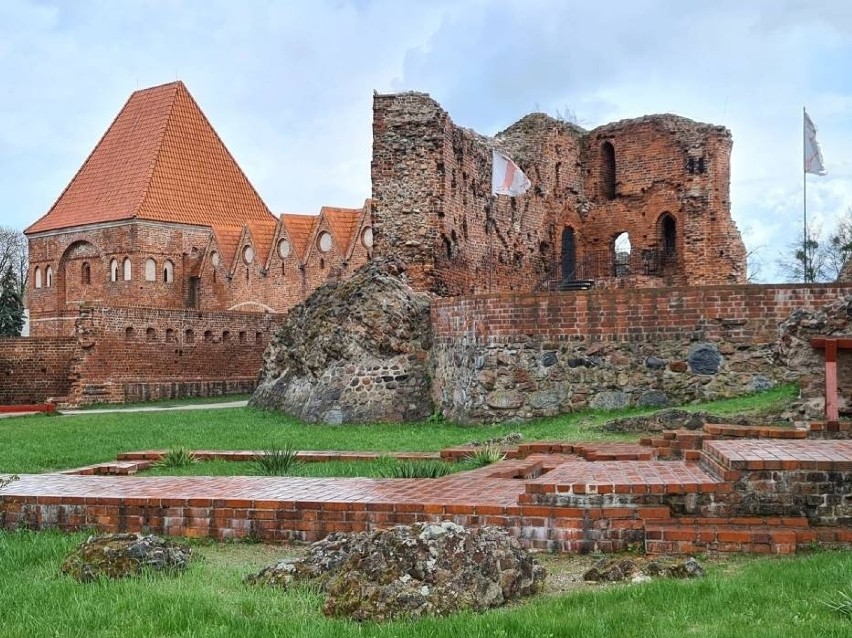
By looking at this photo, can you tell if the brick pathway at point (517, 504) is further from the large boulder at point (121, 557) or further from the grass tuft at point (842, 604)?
the grass tuft at point (842, 604)

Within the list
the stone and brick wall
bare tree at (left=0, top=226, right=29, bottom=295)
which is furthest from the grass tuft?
bare tree at (left=0, top=226, right=29, bottom=295)

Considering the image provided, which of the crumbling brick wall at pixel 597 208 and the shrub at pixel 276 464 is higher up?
the crumbling brick wall at pixel 597 208

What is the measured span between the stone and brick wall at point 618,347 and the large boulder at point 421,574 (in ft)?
28.0

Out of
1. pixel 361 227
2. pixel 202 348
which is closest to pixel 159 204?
pixel 361 227

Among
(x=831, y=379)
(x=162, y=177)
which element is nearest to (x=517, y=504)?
(x=831, y=379)

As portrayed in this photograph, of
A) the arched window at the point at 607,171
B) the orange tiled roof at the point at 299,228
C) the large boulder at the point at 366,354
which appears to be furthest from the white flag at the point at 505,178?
the orange tiled roof at the point at 299,228

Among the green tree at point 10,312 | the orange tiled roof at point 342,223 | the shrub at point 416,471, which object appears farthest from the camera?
the green tree at point 10,312

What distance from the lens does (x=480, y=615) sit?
197 inches

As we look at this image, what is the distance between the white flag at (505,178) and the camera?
22188mm

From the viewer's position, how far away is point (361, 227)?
37.7 metres

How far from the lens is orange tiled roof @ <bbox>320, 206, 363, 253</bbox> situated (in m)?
38.4

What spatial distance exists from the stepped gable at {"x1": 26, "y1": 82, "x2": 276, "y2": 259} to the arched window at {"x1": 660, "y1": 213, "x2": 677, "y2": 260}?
23085mm

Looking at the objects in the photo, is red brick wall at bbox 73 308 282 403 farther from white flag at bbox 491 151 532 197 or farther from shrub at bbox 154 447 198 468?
shrub at bbox 154 447 198 468

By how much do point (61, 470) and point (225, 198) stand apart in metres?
39.9
